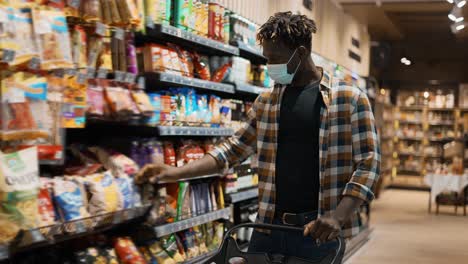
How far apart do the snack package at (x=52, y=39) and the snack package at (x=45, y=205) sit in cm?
53

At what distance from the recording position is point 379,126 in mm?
11781

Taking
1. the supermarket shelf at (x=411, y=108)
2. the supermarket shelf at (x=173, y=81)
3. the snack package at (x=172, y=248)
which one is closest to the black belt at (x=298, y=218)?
the supermarket shelf at (x=173, y=81)

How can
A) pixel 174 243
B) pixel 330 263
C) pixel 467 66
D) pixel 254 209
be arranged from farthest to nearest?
1. pixel 467 66
2. pixel 254 209
3. pixel 174 243
4. pixel 330 263

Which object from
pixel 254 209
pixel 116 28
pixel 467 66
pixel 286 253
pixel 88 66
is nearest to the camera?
pixel 286 253

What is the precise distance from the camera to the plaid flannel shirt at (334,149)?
2.40 meters

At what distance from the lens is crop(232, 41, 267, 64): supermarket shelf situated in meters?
5.12

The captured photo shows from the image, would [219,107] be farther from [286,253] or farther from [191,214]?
[286,253]

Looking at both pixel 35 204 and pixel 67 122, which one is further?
pixel 67 122

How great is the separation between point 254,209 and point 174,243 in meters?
1.57

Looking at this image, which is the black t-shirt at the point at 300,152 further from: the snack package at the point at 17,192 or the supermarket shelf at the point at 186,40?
the supermarket shelf at the point at 186,40

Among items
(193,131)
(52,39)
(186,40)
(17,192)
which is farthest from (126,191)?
(186,40)

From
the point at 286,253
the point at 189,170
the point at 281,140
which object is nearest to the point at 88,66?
the point at 189,170

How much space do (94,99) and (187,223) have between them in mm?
1565

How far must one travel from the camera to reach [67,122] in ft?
8.84
